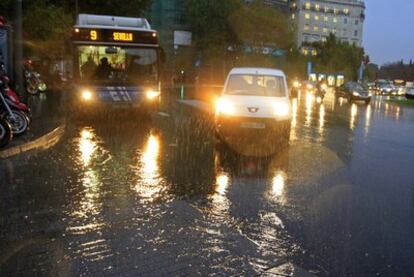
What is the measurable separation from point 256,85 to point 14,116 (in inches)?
239

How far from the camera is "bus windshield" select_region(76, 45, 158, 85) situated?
50.3 ft

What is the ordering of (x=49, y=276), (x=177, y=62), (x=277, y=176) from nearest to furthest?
(x=49, y=276)
(x=277, y=176)
(x=177, y=62)

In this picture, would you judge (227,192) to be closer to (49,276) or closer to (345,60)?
(49,276)

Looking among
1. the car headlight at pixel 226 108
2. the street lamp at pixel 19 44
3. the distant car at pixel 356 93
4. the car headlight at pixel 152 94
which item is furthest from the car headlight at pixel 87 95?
the distant car at pixel 356 93

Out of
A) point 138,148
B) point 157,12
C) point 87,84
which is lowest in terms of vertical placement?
point 138,148

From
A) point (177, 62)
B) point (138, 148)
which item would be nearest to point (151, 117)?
point (138, 148)

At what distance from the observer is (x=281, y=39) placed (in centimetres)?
5866

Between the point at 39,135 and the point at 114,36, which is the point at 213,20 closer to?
the point at 114,36

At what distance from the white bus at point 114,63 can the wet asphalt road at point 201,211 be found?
3649 mm

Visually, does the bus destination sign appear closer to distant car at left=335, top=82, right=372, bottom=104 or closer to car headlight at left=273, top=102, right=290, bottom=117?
car headlight at left=273, top=102, right=290, bottom=117

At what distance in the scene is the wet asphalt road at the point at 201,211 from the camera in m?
4.86

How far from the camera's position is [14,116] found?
37.9 ft

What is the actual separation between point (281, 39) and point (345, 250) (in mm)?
55460

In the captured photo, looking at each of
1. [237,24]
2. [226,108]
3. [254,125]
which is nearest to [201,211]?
[254,125]
